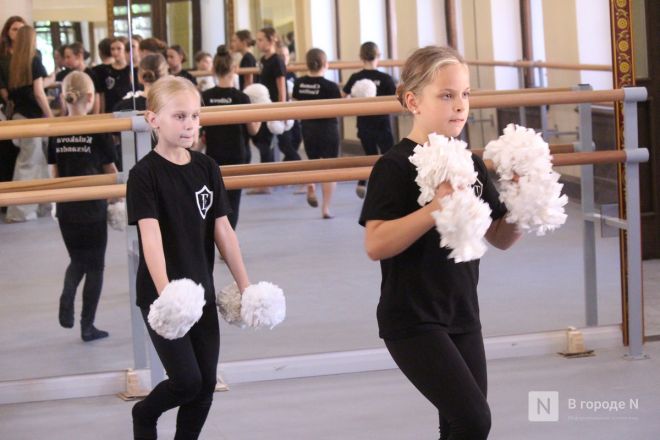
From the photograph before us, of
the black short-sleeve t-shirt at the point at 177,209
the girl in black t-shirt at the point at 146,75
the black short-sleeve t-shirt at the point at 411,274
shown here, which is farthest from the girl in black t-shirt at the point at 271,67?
the black short-sleeve t-shirt at the point at 411,274

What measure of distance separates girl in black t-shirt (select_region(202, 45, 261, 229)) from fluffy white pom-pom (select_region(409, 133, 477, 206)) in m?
4.42

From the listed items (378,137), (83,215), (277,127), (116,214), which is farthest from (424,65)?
(277,127)

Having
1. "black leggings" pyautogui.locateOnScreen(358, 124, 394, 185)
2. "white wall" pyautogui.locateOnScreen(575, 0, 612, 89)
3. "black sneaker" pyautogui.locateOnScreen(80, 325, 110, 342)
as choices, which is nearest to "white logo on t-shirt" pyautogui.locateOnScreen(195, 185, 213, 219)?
"black sneaker" pyautogui.locateOnScreen(80, 325, 110, 342)

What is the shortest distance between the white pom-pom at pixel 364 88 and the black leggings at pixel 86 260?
249 cm

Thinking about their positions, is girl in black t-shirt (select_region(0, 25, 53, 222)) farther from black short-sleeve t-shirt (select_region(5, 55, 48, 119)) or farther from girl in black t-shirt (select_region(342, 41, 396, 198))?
girl in black t-shirt (select_region(342, 41, 396, 198))

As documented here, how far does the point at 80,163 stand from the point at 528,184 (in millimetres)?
3189

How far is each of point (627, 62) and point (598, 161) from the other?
1.93ft

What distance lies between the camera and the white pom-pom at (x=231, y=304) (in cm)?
324

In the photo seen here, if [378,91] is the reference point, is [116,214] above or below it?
below

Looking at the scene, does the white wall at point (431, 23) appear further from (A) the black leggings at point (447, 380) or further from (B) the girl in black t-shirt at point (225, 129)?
(A) the black leggings at point (447, 380)

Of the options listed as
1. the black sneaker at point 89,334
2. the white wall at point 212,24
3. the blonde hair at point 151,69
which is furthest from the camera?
the white wall at point 212,24

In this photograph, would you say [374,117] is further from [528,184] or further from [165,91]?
[528,184]

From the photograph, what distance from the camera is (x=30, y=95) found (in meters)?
7.11

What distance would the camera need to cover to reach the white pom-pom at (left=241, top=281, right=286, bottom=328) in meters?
3.16
